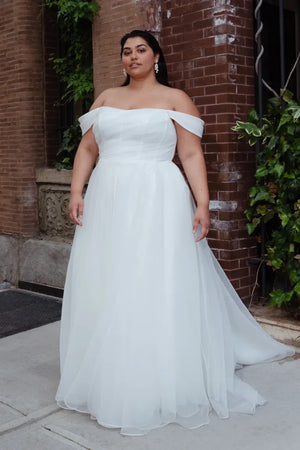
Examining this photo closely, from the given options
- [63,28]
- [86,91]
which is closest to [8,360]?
[86,91]

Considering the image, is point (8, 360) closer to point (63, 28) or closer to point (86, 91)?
point (86, 91)

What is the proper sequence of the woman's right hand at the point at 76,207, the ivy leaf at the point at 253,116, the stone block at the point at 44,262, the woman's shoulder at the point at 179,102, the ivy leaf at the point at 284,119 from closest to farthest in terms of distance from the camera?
the woman's shoulder at the point at 179,102 < the woman's right hand at the point at 76,207 < the ivy leaf at the point at 284,119 < the ivy leaf at the point at 253,116 < the stone block at the point at 44,262

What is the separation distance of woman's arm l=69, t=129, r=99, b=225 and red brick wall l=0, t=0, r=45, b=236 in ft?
11.1

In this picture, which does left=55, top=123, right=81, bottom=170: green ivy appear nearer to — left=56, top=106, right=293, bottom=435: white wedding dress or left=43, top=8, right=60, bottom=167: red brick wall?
left=43, top=8, right=60, bottom=167: red brick wall

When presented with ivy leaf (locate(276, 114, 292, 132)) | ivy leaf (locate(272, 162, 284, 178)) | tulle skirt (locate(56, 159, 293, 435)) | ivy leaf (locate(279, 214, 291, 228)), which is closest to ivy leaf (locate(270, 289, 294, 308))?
ivy leaf (locate(279, 214, 291, 228))

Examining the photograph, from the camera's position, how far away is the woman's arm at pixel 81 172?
3904 millimetres

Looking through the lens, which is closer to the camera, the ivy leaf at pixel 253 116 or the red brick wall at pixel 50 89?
the ivy leaf at pixel 253 116

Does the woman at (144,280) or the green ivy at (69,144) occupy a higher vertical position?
the green ivy at (69,144)

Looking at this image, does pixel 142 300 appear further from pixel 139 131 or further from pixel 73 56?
pixel 73 56

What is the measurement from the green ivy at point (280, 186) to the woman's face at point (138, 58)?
1.25 meters

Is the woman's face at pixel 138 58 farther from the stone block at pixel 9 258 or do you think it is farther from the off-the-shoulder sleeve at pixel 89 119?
the stone block at pixel 9 258

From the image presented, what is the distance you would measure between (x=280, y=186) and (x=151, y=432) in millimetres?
2239

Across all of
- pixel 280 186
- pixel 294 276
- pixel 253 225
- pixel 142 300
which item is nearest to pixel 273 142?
pixel 280 186

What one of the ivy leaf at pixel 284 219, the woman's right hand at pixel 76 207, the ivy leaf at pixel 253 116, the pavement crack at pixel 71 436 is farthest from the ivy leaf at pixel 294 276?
the pavement crack at pixel 71 436
